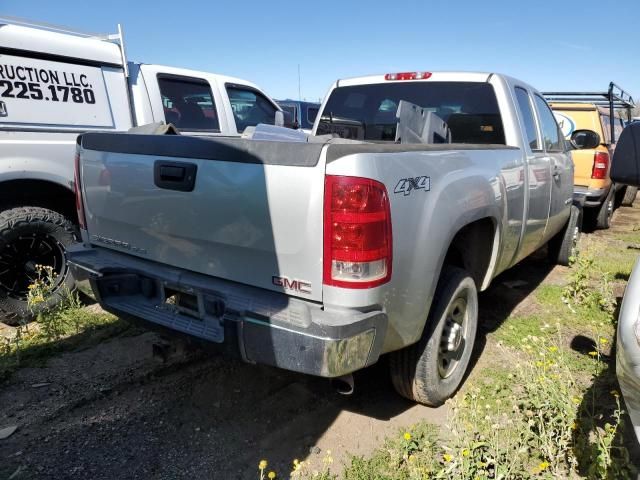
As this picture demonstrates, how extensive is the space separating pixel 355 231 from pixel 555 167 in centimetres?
304

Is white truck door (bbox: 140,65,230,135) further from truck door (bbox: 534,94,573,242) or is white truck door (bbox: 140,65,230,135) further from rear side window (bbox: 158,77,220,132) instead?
truck door (bbox: 534,94,573,242)

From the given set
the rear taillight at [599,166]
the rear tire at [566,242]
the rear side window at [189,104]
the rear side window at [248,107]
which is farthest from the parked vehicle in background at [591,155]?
the rear side window at [189,104]

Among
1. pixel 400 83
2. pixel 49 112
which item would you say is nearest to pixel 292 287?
pixel 400 83

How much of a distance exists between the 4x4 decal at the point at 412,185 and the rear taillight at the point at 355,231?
0.36 feet

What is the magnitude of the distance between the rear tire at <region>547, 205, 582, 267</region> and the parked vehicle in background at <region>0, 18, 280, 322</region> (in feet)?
15.8

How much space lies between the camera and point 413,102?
3.93 meters

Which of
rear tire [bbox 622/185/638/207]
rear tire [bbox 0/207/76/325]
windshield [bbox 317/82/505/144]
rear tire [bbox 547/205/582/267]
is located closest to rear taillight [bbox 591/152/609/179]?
rear tire [bbox 547/205/582/267]

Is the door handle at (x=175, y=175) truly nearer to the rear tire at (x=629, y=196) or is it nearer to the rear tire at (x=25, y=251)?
the rear tire at (x=25, y=251)

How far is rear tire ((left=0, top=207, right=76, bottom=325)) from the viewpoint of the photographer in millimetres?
3734

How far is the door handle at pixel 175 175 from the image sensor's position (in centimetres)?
229

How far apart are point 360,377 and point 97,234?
1940 millimetres

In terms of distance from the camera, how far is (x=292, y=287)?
212cm

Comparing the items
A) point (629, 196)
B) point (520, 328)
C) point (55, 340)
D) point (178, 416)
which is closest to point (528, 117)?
point (520, 328)

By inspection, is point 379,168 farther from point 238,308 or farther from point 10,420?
point 10,420
